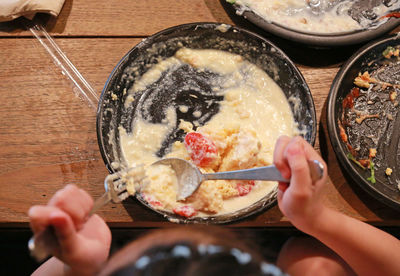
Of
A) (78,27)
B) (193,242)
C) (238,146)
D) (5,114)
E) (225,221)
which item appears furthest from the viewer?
(78,27)

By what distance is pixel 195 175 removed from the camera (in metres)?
0.97

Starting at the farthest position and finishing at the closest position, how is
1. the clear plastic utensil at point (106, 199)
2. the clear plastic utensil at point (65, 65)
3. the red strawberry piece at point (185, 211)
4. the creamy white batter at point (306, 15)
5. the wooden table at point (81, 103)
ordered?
the creamy white batter at point (306, 15) < the clear plastic utensil at point (65, 65) < the wooden table at point (81, 103) < the red strawberry piece at point (185, 211) < the clear plastic utensil at point (106, 199)

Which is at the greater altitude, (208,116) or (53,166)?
(208,116)

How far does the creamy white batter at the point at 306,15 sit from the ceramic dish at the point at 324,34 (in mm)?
58

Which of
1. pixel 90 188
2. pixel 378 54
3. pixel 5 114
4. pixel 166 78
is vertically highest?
pixel 378 54

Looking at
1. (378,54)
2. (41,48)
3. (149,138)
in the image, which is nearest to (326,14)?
(378,54)

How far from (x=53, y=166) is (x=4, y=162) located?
15cm

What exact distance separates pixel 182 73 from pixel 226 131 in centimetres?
27

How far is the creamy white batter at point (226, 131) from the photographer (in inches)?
38.7

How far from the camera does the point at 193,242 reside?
21.5 inches

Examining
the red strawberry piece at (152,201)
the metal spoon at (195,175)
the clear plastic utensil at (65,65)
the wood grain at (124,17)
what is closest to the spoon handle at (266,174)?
the metal spoon at (195,175)

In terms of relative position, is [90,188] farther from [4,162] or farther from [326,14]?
[326,14]

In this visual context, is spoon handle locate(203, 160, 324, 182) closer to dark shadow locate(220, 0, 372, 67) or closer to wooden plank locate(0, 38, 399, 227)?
wooden plank locate(0, 38, 399, 227)

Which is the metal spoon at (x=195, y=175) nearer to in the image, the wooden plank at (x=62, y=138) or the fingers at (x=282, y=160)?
the fingers at (x=282, y=160)
